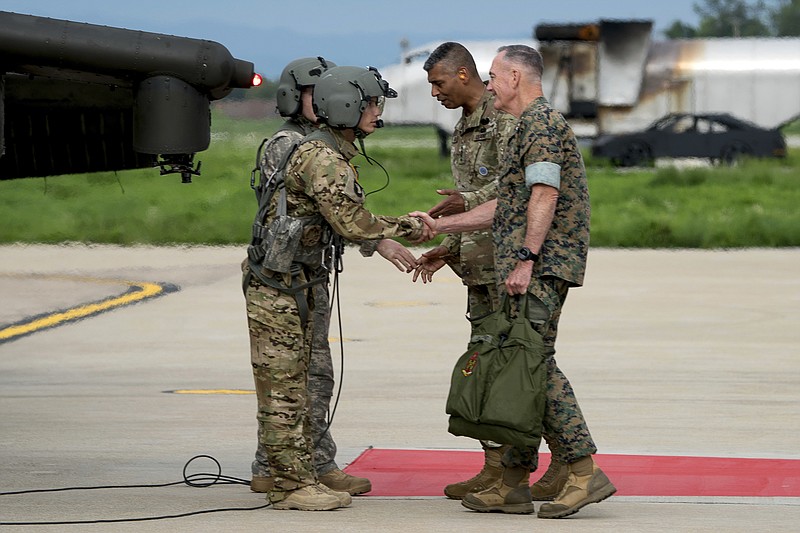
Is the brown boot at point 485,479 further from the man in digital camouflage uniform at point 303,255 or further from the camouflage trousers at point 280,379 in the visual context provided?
the camouflage trousers at point 280,379

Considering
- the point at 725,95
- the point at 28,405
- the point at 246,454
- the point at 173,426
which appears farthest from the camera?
the point at 725,95

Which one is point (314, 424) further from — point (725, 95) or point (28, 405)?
point (725, 95)

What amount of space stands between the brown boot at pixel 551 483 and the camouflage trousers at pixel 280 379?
1.14 meters

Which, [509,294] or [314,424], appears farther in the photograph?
[314,424]

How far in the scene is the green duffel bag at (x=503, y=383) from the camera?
6.47 m

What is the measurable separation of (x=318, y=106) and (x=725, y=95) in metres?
39.3

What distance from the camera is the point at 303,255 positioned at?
6.95 metres

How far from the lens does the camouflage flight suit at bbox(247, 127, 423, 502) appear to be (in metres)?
6.81

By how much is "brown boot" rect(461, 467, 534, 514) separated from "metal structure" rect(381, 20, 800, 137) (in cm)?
3666

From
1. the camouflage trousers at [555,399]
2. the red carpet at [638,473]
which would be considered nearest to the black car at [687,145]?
the red carpet at [638,473]


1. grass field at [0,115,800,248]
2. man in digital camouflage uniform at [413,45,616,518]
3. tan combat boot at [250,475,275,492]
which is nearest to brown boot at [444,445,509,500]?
man in digital camouflage uniform at [413,45,616,518]

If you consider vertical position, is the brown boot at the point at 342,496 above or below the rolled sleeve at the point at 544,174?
below

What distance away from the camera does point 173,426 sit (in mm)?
9516

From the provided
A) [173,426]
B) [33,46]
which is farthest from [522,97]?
[173,426]
